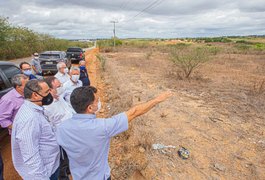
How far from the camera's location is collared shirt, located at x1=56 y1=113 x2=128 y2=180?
1.54m

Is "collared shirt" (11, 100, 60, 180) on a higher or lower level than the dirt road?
higher

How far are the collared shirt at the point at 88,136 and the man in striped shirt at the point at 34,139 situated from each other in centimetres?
40

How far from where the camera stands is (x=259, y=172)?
335 centimetres

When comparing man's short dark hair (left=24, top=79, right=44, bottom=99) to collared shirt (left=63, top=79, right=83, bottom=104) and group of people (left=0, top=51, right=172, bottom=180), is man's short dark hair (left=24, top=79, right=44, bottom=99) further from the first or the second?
collared shirt (left=63, top=79, right=83, bottom=104)

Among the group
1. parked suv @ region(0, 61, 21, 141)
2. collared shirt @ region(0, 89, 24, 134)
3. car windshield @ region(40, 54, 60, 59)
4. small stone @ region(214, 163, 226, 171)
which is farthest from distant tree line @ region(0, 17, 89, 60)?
small stone @ region(214, 163, 226, 171)

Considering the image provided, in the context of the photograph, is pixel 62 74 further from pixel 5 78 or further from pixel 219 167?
pixel 219 167

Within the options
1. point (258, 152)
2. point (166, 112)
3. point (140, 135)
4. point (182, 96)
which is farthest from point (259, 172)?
point (182, 96)

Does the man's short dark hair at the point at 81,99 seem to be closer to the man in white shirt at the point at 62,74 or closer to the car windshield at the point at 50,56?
the man in white shirt at the point at 62,74

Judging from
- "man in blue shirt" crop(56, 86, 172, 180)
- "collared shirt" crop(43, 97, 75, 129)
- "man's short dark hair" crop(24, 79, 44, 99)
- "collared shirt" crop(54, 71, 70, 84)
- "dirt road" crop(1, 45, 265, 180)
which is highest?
"man's short dark hair" crop(24, 79, 44, 99)

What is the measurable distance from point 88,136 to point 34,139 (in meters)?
0.68

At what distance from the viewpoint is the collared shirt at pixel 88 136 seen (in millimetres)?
1541

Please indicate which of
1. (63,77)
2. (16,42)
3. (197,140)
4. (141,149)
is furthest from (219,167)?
(16,42)

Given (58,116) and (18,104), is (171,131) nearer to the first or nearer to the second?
(58,116)

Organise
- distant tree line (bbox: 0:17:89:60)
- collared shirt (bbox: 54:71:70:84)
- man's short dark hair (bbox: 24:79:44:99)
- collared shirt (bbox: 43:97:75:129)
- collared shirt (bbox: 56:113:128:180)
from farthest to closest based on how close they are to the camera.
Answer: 1. distant tree line (bbox: 0:17:89:60)
2. collared shirt (bbox: 54:71:70:84)
3. collared shirt (bbox: 43:97:75:129)
4. man's short dark hair (bbox: 24:79:44:99)
5. collared shirt (bbox: 56:113:128:180)
